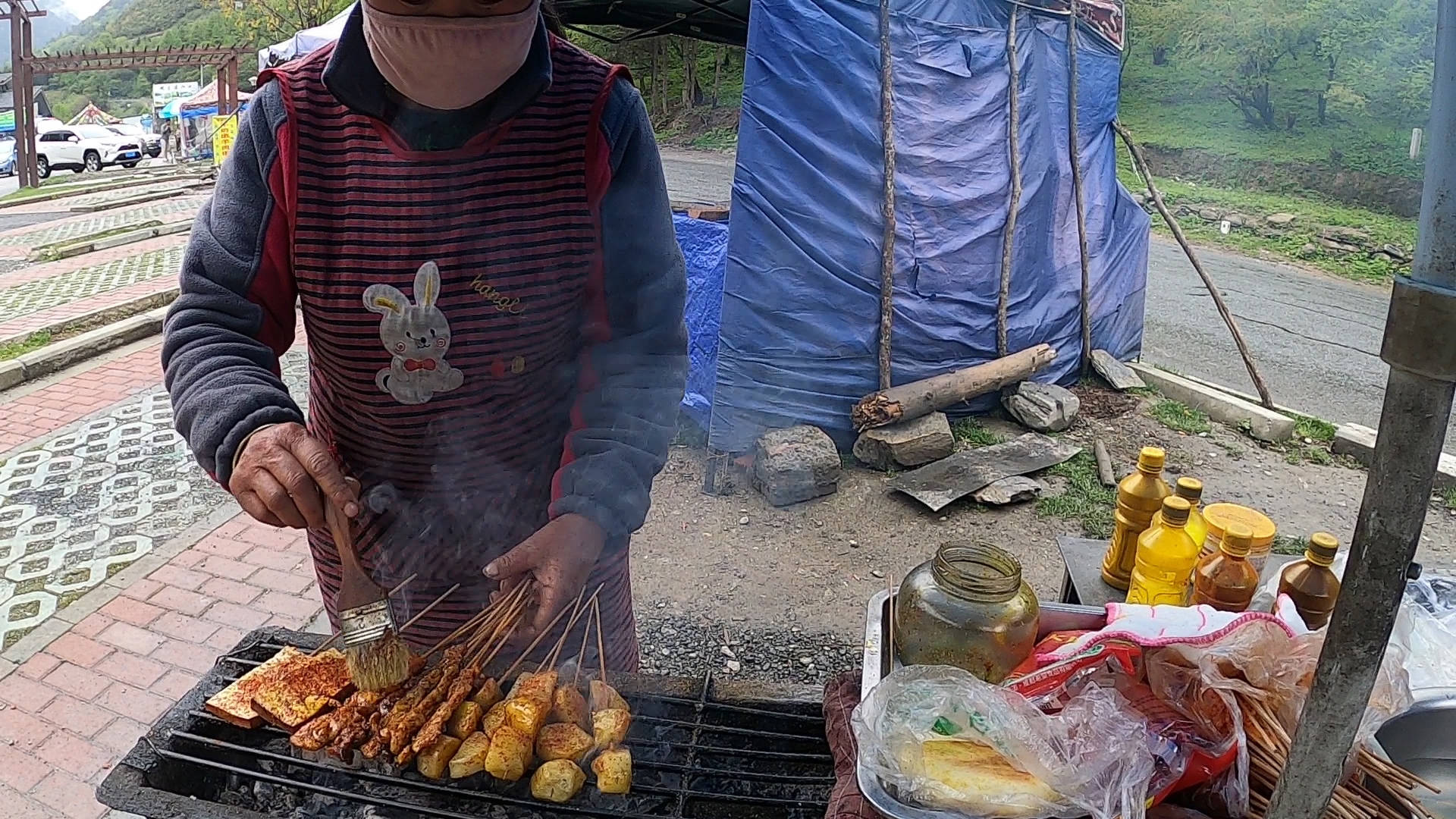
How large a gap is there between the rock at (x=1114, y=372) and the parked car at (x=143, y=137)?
35.1 m

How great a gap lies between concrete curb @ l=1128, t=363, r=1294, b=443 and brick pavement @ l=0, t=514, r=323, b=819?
712 centimetres

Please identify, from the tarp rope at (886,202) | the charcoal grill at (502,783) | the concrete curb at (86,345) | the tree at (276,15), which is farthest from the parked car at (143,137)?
the charcoal grill at (502,783)

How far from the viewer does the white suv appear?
28.2 m

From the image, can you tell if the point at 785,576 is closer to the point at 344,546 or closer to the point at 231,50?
the point at 344,546

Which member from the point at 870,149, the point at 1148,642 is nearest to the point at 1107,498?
the point at 870,149

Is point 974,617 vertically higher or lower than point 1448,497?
higher

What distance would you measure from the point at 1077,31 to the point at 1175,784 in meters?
7.43

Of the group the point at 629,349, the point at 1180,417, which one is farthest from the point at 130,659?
the point at 1180,417

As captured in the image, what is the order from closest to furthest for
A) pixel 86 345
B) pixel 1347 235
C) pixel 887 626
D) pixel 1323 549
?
pixel 1323 549
pixel 887 626
pixel 86 345
pixel 1347 235

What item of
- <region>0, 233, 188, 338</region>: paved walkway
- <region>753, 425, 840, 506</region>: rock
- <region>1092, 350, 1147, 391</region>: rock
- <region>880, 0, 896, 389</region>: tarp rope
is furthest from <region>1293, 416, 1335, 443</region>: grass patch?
<region>0, 233, 188, 338</region>: paved walkway

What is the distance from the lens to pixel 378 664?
1.95 meters

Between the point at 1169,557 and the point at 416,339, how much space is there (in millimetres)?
1809

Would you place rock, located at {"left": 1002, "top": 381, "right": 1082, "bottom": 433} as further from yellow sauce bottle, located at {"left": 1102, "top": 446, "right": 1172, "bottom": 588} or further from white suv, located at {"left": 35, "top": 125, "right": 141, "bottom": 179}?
white suv, located at {"left": 35, "top": 125, "right": 141, "bottom": 179}

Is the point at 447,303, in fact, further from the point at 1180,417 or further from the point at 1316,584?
the point at 1180,417
